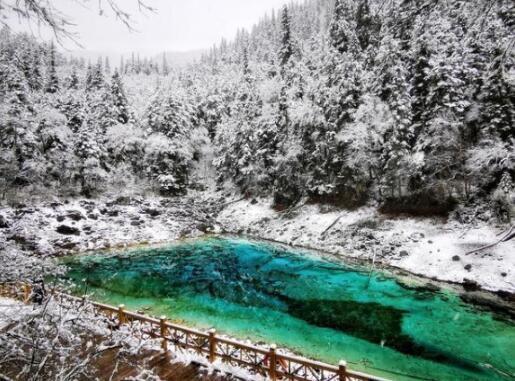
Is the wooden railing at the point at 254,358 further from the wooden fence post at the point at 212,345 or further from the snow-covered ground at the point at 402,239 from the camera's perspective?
the snow-covered ground at the point at 402,239

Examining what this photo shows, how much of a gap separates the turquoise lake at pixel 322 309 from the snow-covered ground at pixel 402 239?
2441 mm

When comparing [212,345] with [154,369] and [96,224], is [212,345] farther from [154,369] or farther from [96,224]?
[96,224]

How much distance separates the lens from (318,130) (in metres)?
31.6

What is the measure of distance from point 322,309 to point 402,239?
34.4ft

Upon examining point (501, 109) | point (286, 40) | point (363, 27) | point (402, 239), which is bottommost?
point (402, 239)

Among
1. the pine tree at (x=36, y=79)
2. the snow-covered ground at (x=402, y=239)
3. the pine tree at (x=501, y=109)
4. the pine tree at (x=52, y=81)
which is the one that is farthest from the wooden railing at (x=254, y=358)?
the pine tree at (x=52, y=81)

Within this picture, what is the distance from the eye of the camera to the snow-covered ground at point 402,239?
17.4m

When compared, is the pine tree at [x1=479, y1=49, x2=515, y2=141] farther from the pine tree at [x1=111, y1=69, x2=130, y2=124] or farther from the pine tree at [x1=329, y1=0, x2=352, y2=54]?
the pine tree at [x1=111, y1=69, x2=130, y2=124]

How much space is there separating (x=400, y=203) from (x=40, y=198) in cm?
3531

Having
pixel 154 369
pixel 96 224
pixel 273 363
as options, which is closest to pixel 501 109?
pixel 273 363

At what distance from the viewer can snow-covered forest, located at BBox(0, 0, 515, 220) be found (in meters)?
22.6

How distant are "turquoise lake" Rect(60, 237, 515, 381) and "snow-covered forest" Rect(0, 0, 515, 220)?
8523 millimetres

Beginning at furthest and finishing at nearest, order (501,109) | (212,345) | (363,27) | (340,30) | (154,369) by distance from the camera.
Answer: (340,30)
(363,27)
(501,109)
(212,345)
(154,369)

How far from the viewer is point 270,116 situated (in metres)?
38.3
